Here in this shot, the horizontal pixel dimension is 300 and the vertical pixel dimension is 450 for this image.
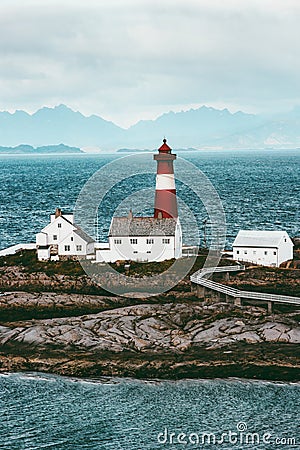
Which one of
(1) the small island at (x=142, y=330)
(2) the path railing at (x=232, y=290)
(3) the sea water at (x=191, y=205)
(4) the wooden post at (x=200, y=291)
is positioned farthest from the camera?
(3) the sea water at (x=191, y=205)

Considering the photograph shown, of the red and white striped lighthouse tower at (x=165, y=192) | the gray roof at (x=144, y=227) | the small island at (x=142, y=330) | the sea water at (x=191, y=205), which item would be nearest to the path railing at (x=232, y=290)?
the small island at (x=142, y=330)

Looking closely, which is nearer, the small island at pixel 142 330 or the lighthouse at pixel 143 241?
the small island at pixel 142 330

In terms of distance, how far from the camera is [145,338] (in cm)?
4819

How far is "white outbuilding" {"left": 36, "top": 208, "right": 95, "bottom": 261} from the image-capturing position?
2495 inches

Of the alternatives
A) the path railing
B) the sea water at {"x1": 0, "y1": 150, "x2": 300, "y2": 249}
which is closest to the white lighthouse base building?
the path railing

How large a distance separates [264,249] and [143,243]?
28.6 feet

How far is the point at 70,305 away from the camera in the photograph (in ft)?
181

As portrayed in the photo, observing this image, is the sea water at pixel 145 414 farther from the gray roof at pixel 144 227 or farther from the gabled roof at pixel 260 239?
the gabled roof at pixel 260 239

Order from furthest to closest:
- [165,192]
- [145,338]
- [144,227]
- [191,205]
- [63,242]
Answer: [191,205] → [165,192] → [63,242] → [144,227] → [145,338]

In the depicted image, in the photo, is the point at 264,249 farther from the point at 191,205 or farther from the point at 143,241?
the point at 191,205

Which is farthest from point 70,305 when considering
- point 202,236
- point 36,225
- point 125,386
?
point 36,225

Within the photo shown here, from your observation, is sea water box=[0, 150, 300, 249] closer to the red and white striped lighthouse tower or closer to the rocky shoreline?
the red and white striped lighthouse tower

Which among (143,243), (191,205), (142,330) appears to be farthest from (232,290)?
(191,205)

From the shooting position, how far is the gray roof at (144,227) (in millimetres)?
62750
